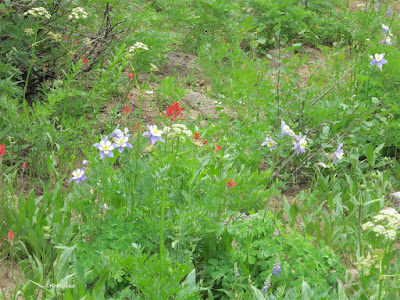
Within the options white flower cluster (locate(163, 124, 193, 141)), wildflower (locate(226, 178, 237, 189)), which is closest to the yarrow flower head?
white flower cluster (locate(163, 124, 193, 141))

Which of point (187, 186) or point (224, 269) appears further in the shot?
point (187, 186)

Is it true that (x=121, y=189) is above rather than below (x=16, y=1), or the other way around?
below

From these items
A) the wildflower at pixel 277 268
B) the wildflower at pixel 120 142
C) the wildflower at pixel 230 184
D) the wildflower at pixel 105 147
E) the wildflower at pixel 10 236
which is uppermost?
the wildflower at pixel 120 142

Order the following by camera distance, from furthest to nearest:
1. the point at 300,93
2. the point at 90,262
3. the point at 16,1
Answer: the point at 300,93
the point at 16,1
the point at 90,262

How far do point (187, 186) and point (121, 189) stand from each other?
383 millimetres

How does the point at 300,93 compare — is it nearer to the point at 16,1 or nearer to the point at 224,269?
the point at 224,269

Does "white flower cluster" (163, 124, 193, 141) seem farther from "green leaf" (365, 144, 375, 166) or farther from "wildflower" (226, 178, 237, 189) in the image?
"green leaf" (365, 144, 375, 166)

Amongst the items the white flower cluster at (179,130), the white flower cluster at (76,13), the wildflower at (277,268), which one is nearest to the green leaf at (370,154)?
the wildflower at (277,268)

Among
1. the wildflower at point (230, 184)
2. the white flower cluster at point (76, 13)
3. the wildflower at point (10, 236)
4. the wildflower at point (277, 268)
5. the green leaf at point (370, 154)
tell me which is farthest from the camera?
the green leaf at point (370, 154)

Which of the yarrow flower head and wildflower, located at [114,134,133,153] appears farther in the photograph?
the yarrow flower head

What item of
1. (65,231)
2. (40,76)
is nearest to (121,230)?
(65,231)

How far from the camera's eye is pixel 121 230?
210 cm

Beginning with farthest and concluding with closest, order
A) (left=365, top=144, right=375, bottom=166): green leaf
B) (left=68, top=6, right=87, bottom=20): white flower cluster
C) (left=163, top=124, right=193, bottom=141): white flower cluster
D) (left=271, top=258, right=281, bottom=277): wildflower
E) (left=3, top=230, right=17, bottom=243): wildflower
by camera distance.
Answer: (left=365, top=144, right=375, bottom=166): green leaf
(left=68, top=6, right=87, bottom=20): white flower cluster
(left=3, top=230, right=17, bottom=243): wildflower
(left=271, top=258, right=281, bottom=277): wildflower
(left=163, top=124, right=193, bottom=141): white flower cluster

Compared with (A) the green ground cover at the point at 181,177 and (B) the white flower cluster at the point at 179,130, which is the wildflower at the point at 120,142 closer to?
(A) the green ground cover at the point at 181,177
